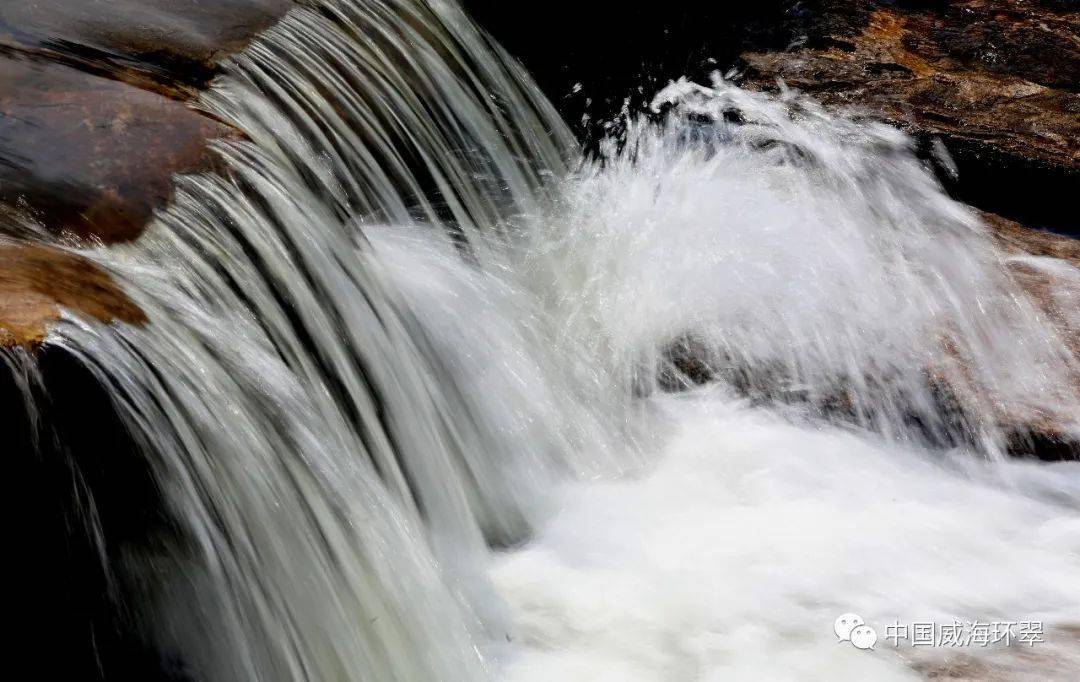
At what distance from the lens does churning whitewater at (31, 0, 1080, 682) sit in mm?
2625

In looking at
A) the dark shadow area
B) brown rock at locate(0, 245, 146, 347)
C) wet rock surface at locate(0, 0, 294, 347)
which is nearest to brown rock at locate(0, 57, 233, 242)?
wet rock surface at locate(0, 0, 294, 347)

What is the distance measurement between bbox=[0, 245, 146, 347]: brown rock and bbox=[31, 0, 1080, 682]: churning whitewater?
3.0 inches

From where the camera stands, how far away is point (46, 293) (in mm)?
2215

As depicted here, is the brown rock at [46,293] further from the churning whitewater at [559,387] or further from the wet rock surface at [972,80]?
the wet rock surface at [972,80]

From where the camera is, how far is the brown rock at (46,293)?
2.08 metres

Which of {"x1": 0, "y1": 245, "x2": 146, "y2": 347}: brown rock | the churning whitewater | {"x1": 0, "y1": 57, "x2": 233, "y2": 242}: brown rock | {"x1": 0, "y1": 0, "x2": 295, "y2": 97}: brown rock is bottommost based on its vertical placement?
the churning whitewater

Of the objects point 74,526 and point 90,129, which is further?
point 90,129

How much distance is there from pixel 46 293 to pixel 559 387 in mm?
2135

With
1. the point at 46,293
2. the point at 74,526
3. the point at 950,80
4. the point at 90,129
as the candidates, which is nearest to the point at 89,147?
the point at 90,129

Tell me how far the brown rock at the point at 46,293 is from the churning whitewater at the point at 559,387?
75 millimetres

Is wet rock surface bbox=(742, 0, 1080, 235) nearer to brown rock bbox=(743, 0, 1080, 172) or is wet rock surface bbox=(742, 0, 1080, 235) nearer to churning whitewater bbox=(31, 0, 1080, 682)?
brown rock bbox=(743, 0, 1080, 172)

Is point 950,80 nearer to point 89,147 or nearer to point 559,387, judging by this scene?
point 559,387

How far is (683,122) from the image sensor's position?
550 centimetres

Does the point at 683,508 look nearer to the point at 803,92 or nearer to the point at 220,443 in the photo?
the point at 220,443
